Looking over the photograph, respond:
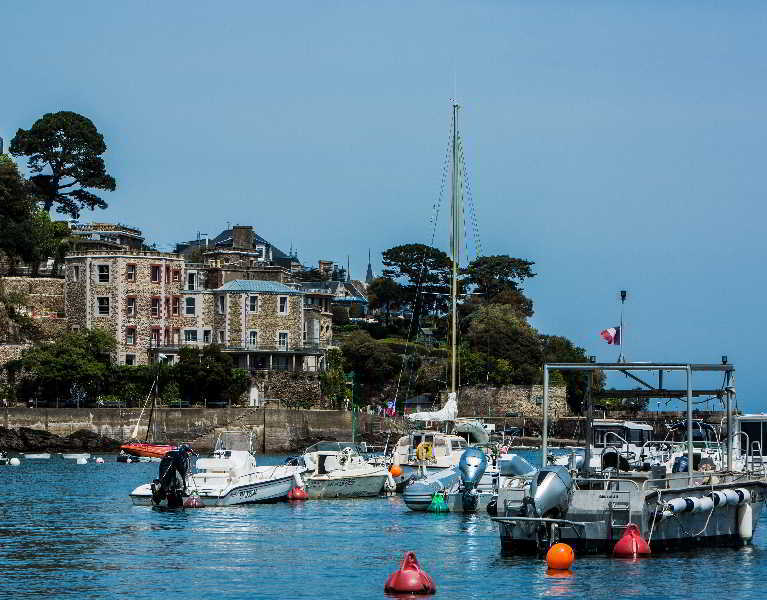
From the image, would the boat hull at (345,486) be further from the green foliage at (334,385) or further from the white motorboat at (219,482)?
the green foliage at (334,385)

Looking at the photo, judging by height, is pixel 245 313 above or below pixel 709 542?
above

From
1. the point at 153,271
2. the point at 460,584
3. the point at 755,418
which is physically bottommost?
the point at 460,584

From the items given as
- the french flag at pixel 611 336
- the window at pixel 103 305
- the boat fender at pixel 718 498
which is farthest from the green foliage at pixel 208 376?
the boat fender at pixel 718 498

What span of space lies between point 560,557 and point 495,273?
113344mm

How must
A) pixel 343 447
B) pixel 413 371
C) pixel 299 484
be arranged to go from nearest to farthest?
pixel 299 484, pixel 343 447, pixel 413 371

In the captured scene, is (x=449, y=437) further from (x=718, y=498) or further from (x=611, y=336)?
(x=718, y=498)

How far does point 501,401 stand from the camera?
128875mm

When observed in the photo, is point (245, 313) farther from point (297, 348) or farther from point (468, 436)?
point (468, 436)

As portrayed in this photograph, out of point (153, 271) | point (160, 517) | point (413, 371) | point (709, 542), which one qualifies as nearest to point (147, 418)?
point (153, 271)

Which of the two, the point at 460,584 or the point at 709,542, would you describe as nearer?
the point at 460,584

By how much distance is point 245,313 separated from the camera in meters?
117

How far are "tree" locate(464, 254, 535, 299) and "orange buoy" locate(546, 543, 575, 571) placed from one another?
112 m

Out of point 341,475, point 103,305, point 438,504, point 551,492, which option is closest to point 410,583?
point 551,492

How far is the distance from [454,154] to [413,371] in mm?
52207
